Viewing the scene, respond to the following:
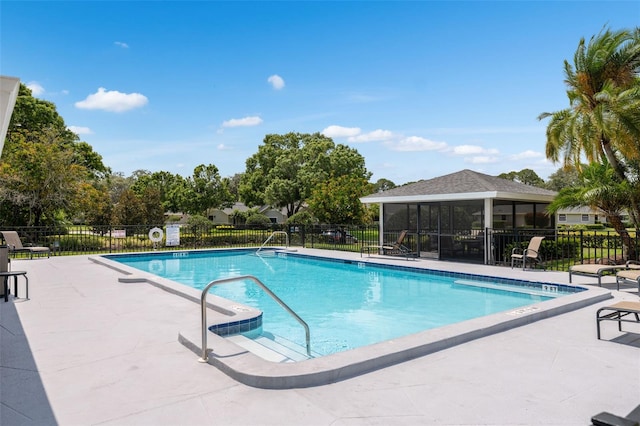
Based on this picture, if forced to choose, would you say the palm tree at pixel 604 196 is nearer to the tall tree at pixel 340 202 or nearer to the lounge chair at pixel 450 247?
the lounge chair at pixel 450 247

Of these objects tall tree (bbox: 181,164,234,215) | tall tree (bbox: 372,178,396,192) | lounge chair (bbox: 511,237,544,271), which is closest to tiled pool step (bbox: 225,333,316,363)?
lounge chair (bbox: 511,237,544,271)

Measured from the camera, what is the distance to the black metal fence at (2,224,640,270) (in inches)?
494

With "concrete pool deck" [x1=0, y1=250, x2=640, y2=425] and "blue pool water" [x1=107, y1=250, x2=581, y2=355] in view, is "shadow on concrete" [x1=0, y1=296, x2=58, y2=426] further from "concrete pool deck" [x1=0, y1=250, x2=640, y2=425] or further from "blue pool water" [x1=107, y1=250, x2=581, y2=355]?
"blue pool water" [x1=107, y1=250, x2=581, y2=355]

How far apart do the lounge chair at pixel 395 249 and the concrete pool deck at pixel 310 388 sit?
8844mm

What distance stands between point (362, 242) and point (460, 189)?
425cm

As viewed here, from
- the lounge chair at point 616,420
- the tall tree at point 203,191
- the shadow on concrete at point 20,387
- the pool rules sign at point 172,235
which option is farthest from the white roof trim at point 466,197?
the tall tree at point 203,191

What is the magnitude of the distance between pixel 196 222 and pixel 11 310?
19000 mm

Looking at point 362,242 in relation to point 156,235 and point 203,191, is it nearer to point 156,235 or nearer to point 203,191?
point 156,235

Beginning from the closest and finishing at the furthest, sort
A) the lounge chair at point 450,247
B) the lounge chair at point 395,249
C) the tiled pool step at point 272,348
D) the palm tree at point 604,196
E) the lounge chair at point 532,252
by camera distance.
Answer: the tiled pool step at point 272,348 → the lounge chair at point 532,252 → the palm tree at point 604,196 → the lounge chair at point 395,249 → the lounge chair at point 450,247

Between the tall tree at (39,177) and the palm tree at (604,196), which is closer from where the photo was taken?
the palm tree at (604,196)

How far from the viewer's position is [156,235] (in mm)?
18438

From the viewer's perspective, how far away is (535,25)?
1257 cm

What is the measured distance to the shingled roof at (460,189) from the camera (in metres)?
13.2

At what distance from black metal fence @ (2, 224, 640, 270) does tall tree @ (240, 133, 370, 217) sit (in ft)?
37.9
